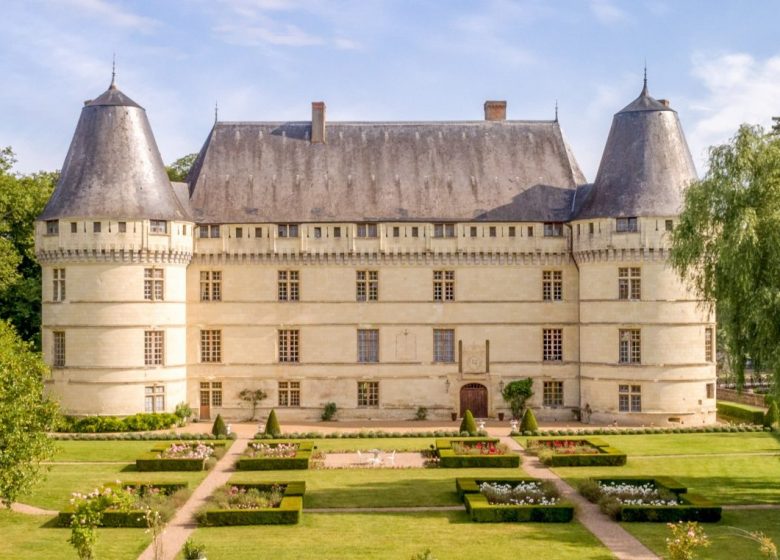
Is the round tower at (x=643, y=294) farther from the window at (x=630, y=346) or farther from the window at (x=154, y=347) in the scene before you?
the window at (x=154, y=347)

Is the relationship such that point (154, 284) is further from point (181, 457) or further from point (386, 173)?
point (181, 457)

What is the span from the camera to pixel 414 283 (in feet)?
147

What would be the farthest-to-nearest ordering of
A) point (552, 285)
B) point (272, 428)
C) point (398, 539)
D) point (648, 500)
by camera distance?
point (552, 285) → point (272, 428) → point (648, 500) → point (398, 539)

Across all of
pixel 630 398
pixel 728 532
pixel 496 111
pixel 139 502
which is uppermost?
pixel 496 111

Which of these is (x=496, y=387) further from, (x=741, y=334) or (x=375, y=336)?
(x=741, y=334)

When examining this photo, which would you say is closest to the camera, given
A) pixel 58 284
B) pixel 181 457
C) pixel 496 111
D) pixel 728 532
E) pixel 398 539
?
pixel 398 539

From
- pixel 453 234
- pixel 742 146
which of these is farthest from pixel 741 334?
pixel 453 234

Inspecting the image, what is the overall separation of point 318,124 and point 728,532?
29847 mm

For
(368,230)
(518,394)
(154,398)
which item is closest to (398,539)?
(154,398)

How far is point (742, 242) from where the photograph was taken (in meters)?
24.3

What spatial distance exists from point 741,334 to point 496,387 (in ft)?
67.9

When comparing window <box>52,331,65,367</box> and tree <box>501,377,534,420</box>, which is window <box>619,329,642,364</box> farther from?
window <box>52,331,65,367</box>

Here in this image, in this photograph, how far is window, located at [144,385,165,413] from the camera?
41.8 metres

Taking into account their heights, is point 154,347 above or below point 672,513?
above
